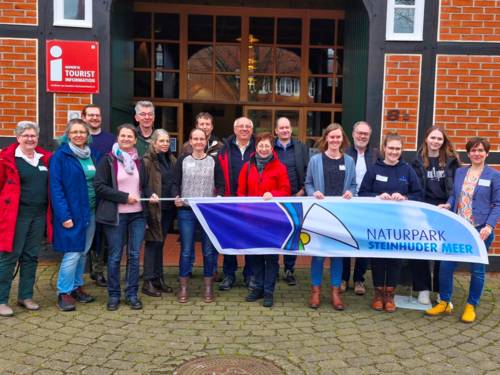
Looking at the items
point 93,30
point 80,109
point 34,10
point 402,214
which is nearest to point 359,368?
point 402,214

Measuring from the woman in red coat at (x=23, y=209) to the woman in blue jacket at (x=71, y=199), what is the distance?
0.17 meters

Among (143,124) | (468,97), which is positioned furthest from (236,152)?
(468,97)

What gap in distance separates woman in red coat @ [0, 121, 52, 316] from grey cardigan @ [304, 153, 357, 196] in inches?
101

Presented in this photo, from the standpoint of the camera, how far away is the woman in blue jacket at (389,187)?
16.0ft

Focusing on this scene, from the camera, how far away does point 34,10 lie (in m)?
6.17

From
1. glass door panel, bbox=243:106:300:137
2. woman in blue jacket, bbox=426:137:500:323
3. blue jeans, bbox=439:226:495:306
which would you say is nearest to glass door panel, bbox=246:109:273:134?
glass door panel, bbox=243:106:300:137

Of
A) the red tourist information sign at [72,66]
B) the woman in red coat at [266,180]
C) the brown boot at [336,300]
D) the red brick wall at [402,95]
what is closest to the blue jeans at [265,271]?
the woman in red coat at [266,180]

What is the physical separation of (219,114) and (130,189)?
4.45 meters

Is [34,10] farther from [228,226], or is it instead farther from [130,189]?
[228,226]

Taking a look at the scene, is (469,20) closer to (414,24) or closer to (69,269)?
(414,24)

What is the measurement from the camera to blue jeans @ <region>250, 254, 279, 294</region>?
16.8 feet

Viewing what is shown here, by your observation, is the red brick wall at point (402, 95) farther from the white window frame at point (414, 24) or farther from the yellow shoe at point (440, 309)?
the yellow shoe at point (440, 309)

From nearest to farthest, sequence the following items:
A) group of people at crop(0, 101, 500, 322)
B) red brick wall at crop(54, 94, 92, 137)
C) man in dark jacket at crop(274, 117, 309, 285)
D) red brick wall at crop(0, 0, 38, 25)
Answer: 1. group of people at crop(0, 101, 500, 322)
2. man in dark jacket at crop(274, 117, 309, 285)
3. red brick wall at crop(0, 0, 38, 25)
4. red brick wall at crop(54, 94, 92, 137)

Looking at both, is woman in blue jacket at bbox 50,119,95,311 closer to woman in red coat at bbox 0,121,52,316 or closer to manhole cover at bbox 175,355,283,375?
woman in red coat at bbox 0,121,52,316
